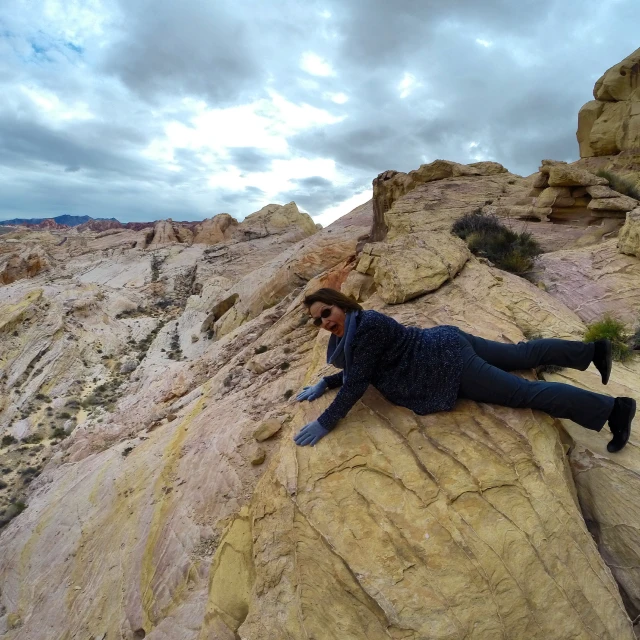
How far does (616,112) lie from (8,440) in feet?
87.9

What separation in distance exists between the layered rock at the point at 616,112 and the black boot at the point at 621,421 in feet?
65.8

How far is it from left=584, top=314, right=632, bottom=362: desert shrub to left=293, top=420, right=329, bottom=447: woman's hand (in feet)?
10.8

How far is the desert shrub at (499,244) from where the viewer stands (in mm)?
7328

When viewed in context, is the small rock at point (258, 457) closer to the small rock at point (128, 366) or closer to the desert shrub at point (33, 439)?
the desert shrub at point (33, 439)

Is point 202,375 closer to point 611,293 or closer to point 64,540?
point 64,540

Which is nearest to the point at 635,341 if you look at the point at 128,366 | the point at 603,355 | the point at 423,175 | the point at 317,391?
the point at 603,355

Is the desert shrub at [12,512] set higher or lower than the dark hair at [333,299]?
lower

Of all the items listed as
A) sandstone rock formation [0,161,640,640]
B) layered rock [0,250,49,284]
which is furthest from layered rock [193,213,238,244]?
sandstone rock formation [0,161,640,640]

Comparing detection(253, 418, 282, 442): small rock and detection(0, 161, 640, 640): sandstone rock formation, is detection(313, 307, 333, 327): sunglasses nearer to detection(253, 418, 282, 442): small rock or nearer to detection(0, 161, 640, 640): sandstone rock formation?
detection(0, 161, 640, 640): sandstone rock formation

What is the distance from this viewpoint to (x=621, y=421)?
2.82 m

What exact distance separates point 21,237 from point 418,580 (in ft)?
204

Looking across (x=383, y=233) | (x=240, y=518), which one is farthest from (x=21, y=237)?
(x=240, y=518)

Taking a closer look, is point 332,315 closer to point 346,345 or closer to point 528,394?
point 346,345

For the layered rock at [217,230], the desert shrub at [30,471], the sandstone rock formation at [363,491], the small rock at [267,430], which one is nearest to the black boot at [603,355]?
the sandstone rock formation at [363,491]
